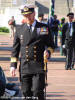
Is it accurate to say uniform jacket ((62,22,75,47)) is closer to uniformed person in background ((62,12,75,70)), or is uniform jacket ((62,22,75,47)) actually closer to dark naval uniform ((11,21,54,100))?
uniformed person in background ((62,12,75,70))

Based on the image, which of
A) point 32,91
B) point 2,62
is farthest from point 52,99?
point 2,62

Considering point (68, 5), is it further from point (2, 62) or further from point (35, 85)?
point (35, 85)

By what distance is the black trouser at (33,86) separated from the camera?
6.24 meters

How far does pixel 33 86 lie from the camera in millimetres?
6266

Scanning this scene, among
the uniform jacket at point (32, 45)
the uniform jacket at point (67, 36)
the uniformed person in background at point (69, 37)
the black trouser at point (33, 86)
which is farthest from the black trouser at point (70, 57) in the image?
the black trouser at point (33, 86)

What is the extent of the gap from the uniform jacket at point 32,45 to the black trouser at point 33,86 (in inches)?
3.7

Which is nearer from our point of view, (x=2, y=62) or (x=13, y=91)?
(x=13, y=91)

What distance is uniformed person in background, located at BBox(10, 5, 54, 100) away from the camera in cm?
634

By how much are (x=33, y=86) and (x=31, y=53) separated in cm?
52

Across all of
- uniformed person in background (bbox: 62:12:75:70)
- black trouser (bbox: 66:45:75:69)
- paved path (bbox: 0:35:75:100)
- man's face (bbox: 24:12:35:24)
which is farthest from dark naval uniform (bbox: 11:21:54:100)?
black trouser (bbox: 66:45:75:69)

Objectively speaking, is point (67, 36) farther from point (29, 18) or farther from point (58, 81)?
point (29, 18)

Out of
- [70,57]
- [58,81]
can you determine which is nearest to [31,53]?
[58,81]

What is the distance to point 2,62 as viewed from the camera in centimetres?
1619

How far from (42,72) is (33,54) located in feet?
1.03
